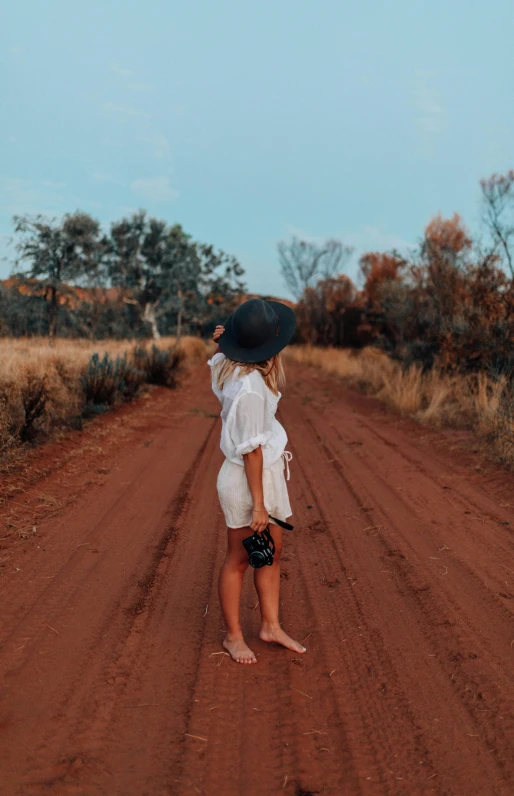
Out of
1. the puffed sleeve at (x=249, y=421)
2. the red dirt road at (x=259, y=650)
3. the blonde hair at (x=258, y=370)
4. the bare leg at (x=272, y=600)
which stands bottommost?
the red dirt road at (x=259, y=650)

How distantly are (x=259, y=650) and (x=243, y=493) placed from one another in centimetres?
100

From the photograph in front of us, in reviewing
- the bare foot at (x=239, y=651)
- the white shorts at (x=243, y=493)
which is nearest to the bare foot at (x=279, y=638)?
the bare foot at (x=239, y=651)

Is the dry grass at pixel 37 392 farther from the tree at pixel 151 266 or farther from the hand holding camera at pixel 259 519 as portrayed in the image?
the tree at pixel 151 266

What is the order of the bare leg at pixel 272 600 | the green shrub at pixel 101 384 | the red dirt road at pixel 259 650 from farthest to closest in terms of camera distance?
1. the green shrub at pixel 101 384
2. the bare leg at pixel 272 600
3. the red dirt road at pixel 259 650

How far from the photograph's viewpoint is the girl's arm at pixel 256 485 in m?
3.08

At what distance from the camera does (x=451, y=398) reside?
38.7 feet

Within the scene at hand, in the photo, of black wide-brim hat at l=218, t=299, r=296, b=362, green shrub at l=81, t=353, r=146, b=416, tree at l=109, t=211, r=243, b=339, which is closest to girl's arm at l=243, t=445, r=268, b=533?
black wide-brim hat at l=218, t=299, r=296, b=362

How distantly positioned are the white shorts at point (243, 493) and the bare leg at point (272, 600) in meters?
0.18

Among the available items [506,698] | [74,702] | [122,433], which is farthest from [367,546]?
[122,433]

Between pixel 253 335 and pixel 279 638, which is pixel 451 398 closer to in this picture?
pixel 279 638

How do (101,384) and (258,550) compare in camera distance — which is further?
(101,384)

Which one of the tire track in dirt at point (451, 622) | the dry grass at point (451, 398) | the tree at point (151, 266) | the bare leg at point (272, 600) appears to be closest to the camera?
the tire track in dirt at point (451, 622)

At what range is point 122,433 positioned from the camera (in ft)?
32.2

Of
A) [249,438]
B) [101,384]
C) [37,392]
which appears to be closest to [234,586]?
[249,438]
